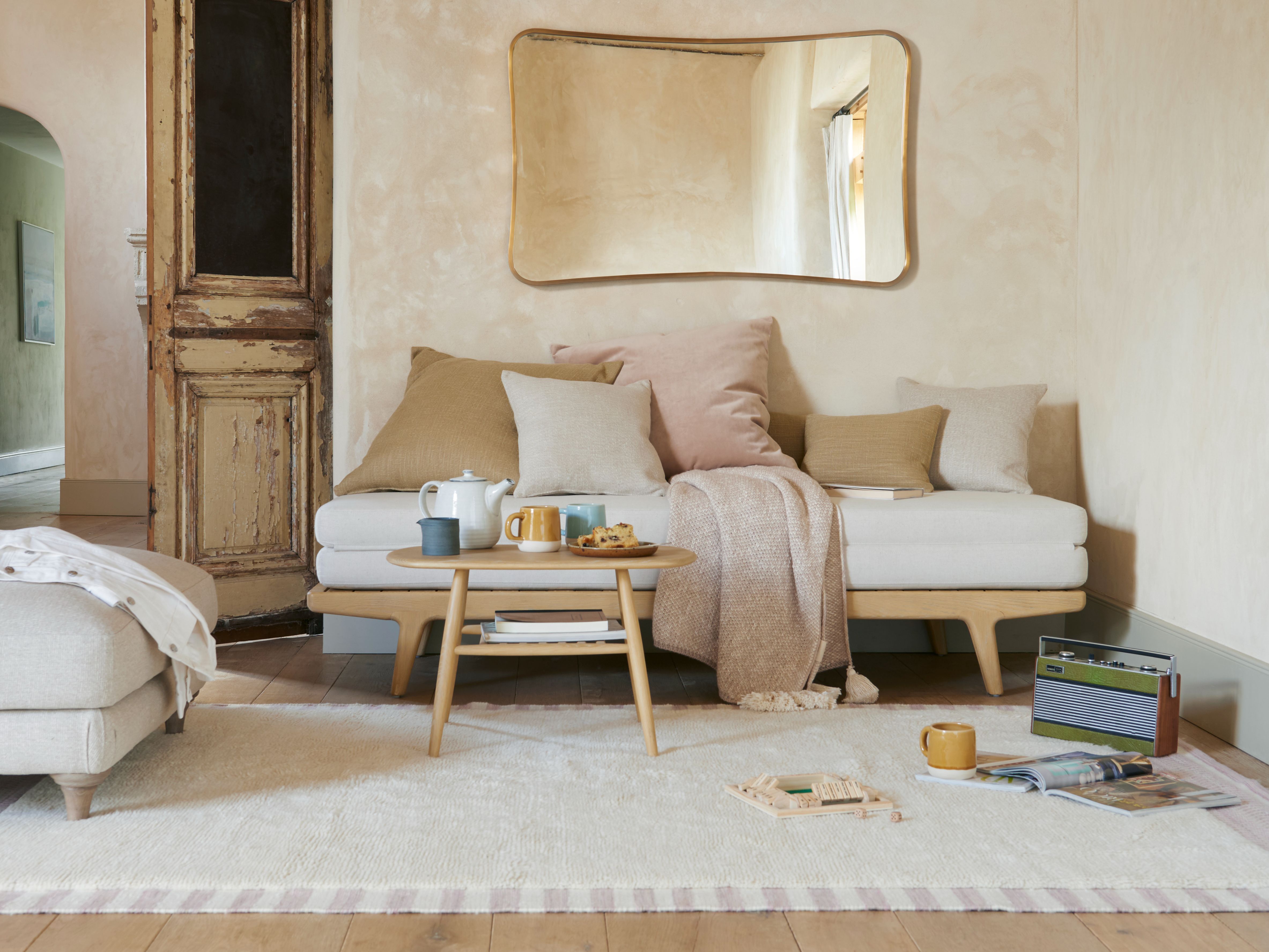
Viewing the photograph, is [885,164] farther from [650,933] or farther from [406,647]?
[650,933]

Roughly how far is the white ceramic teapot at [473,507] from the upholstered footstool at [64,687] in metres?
0.69

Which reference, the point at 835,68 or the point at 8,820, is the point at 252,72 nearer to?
the point at 835,68

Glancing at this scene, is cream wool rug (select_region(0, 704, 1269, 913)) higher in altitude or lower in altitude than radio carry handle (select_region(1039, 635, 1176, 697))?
lower

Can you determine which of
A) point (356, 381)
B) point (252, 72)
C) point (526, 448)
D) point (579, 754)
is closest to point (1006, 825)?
point (579, 754)

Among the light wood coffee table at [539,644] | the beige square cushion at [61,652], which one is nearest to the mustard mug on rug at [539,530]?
the light wood coffee table at [539,644]

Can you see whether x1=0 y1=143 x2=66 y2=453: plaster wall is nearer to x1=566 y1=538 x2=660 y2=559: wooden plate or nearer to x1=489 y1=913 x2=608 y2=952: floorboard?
x1=566 y1=538 x2=660 y2=559: wooden plate

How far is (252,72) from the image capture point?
12.1 ft

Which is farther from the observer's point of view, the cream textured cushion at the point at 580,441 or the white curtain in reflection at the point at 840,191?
the white curtain in reflection at the point at 840,191

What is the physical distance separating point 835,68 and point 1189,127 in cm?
125

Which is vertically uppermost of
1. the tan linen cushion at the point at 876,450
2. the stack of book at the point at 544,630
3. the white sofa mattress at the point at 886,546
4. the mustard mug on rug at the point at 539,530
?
the tan linen cushion at the point at 876,450

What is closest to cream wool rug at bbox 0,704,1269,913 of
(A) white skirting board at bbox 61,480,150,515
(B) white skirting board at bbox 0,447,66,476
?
(A) white skirting board at bbox 61,480,150,515

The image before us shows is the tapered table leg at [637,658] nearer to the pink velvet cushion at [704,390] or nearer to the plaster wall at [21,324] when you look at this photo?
the pink velvet cushion at [704,390]

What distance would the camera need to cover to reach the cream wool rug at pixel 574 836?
5.30 feet

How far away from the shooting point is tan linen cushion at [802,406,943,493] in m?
3.23
